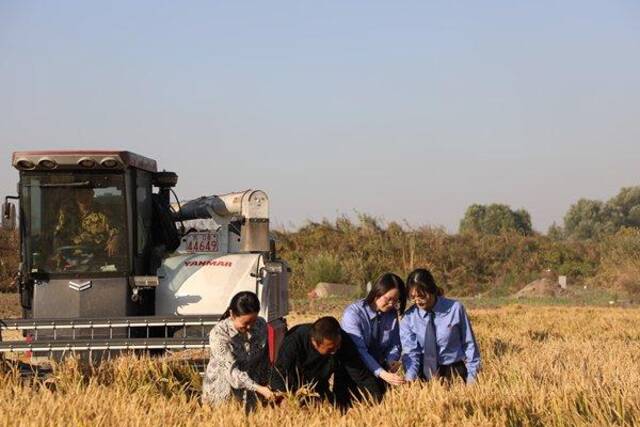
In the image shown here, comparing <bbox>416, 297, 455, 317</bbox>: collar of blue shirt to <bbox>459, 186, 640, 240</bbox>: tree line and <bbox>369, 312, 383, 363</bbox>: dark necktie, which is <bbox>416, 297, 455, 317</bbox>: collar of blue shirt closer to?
<bbox>369, 312, 383, 363</bbox>: dark necktie

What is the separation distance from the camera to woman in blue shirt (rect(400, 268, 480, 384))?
388 inches

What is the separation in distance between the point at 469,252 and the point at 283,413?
37.5 meters

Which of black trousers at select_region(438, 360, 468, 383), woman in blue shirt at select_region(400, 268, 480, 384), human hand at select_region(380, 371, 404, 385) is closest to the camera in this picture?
human hand at select_region(380, 371, 404, 385)

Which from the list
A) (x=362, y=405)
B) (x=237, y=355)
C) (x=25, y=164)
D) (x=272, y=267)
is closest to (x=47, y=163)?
(x=25, y=164)

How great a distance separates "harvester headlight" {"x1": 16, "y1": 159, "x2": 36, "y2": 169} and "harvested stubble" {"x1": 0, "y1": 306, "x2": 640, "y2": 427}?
139 inches

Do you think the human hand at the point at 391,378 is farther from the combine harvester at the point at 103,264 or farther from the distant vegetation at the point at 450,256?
the distant vegetation at the point at 450,256

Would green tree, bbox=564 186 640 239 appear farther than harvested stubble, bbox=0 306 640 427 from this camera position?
Yes

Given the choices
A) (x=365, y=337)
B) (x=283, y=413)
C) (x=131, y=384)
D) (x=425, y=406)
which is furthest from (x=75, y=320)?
(x=425, y=406)

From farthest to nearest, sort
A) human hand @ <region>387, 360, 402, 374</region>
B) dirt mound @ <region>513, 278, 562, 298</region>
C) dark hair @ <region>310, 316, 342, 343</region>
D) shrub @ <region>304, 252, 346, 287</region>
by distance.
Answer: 1. shrub @ <region>304, 252, 346, 287</region>
2. dirt mound @ <region>513, 278, 562, 298</region>
3. human hand @ <region>387, 360, 402, 374</region>
4. dark hair @ <region>310, 316, 342, 343</region>

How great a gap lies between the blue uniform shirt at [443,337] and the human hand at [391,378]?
0.45 meters

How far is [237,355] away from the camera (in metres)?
9.36

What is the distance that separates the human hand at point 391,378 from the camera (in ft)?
30.3

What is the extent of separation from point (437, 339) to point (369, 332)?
57 cm

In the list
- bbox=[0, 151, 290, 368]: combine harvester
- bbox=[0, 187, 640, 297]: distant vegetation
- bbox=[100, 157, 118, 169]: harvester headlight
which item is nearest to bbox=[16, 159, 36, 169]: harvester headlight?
bbox=[0, 151, 290, 368]: combine harvester
